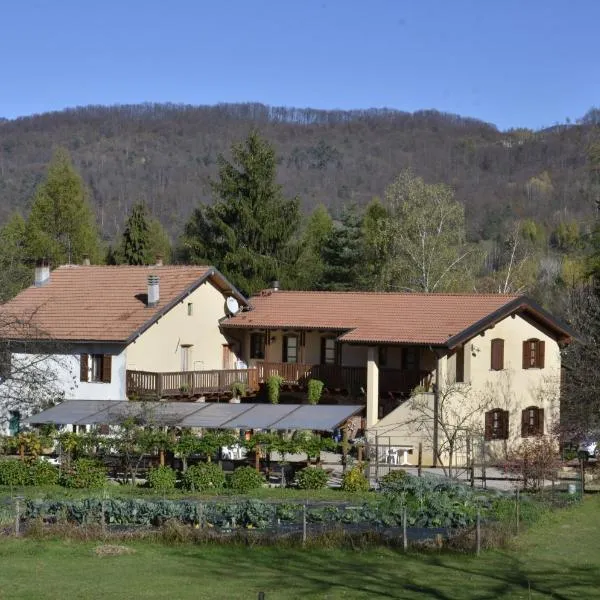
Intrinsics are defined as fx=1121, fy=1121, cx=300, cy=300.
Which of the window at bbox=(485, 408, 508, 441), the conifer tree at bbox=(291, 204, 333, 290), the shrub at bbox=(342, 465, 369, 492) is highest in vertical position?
the conifer tree at bbox=(291, 204, 333, 290)

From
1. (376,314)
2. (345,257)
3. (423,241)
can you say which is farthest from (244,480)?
(345,257)

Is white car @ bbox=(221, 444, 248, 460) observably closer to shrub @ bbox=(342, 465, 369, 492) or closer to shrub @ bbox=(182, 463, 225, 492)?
shrub @ bbox=(182, 463, 225, 492)

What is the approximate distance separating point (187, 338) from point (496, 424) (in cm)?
1219

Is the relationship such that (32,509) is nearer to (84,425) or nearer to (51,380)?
(84,425)

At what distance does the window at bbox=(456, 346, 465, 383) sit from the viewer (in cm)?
4012

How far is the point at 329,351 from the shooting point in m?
44.0

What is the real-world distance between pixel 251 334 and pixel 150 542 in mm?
22426

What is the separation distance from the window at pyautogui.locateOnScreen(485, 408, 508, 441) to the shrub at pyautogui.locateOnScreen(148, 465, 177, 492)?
13498mm

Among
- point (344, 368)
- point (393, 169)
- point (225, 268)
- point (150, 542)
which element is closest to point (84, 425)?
point (344, 368)

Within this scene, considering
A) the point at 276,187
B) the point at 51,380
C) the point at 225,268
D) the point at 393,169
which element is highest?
the point at 393,169

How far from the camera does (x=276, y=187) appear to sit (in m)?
61.1

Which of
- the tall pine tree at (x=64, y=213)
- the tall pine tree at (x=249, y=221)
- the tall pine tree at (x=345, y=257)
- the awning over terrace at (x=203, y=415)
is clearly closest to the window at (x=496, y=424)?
the awning over terrace at (x=203, y=415)

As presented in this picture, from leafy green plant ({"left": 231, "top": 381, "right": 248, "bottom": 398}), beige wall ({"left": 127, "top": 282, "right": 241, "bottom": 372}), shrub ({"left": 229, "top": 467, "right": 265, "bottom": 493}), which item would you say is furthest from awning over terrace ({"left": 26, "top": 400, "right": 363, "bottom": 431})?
leafy green plant ({"left": 231, "top": 381, "right": 248, "bottom": 398})

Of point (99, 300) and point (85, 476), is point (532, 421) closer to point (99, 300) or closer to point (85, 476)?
point (99, 300)
